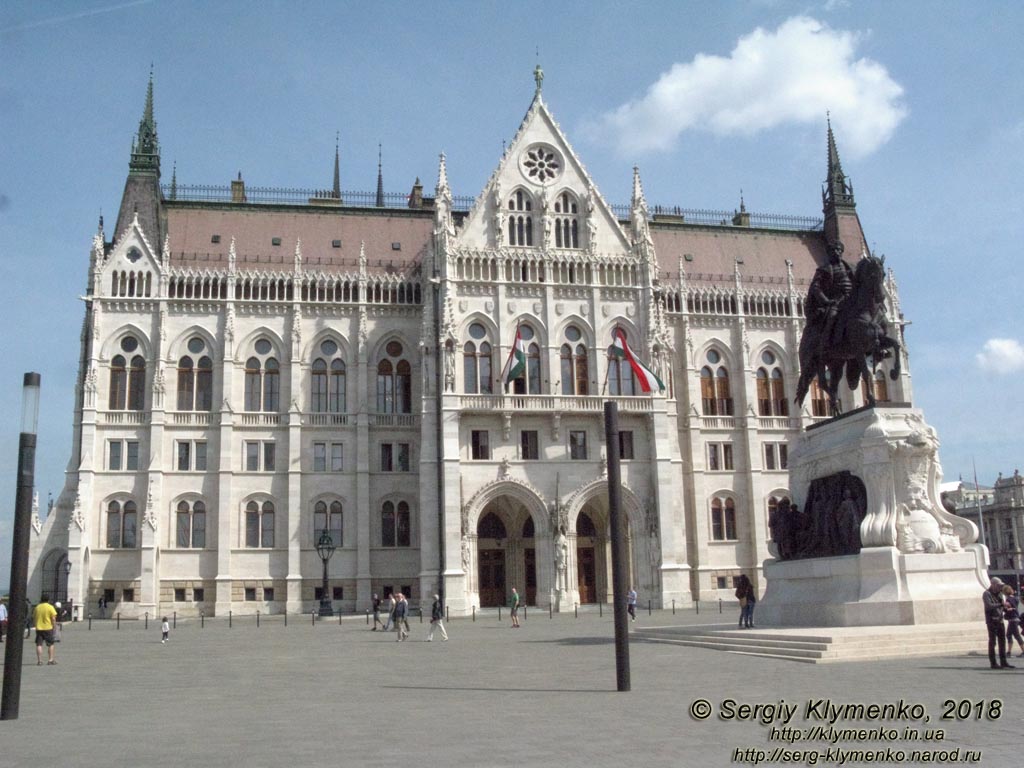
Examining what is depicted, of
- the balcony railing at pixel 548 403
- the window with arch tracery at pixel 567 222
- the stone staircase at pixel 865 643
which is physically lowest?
the stone staircase at pixel 865 643

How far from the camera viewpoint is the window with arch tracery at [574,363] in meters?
57.3

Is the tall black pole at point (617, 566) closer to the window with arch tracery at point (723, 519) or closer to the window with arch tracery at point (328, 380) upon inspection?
the window with arch tracery at point (328, 380)

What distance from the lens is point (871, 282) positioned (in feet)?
90.8

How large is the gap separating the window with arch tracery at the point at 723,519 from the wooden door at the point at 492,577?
1313 cm

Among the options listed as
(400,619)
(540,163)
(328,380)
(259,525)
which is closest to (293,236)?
(328,380)

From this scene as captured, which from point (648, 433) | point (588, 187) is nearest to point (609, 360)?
point (648, 433)

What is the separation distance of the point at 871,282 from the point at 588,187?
33726 millimetres

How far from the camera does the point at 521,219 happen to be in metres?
58.8

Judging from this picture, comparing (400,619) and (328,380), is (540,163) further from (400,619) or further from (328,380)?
(400,619)

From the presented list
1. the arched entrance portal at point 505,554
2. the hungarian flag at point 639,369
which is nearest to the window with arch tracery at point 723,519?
the hungarian flag at point 639,369

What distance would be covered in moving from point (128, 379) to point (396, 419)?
594 inches

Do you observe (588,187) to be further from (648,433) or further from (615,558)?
(615,558)

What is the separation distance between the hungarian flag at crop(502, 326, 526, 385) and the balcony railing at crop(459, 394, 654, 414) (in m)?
1.18

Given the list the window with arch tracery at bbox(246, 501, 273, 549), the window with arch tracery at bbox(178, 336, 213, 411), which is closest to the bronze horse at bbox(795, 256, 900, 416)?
the window with arch tracery at bbox(246, 501, 273, 549)
